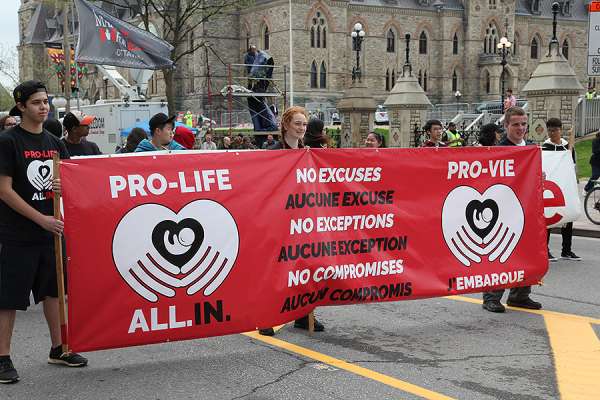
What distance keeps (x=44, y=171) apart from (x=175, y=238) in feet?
3.56

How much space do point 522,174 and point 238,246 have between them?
3.14 meters

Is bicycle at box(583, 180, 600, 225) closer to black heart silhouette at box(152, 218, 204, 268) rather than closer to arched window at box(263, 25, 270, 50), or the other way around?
black heart silhouette at box(152, 218, 204, 268)

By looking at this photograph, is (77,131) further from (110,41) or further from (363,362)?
(110,41)

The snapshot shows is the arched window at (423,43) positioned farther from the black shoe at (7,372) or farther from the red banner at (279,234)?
the black shoe at (7,372)

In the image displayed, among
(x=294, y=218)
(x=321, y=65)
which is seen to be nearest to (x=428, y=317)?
(x=294, y=218)

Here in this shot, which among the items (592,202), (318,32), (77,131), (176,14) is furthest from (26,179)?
(318,32)

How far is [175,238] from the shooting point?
5.67 m

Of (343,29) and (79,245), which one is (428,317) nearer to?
(79,245)

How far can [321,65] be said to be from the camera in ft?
229

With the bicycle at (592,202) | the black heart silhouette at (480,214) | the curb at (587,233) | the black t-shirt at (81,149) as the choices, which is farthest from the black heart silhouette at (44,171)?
the bicycle at (592,202)

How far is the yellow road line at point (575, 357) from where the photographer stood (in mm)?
5258

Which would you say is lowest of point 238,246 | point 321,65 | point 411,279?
point 411,279

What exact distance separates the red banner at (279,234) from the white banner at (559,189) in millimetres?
3201

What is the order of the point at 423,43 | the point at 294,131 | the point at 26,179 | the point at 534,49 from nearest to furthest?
1. the point at 26,179
2. the point at 294,131
3. the point at 423,43
4. the point at 534,49
